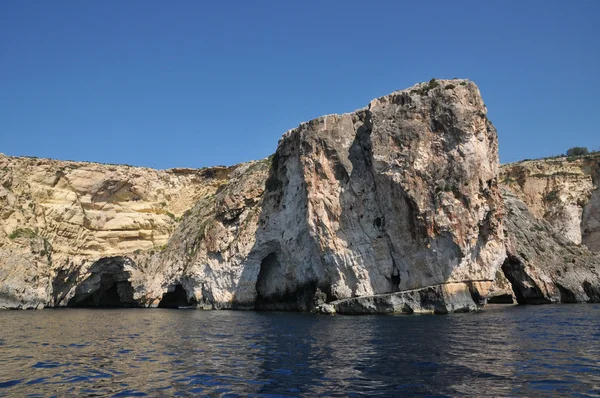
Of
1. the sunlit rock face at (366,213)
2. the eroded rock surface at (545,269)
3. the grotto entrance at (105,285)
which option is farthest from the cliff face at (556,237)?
the grotto entrance at (105,285)

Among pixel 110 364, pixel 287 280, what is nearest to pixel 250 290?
pixel 287 280

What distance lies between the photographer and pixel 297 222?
147 ft

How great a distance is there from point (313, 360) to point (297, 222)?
28.6 metres

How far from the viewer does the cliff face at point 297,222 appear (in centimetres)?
3528

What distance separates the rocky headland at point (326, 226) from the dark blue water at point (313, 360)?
36.6 ft

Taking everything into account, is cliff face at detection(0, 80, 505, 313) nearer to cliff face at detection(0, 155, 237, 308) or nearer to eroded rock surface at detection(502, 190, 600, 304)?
cliff face at detection(0, 155, 237, 308)

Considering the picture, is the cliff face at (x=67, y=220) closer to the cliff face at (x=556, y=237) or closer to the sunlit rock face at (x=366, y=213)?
the sunlit rock face at (x=366, y=213)

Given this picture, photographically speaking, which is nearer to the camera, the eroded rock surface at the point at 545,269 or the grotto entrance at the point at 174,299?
the eroded rock surface at the point at 545,269

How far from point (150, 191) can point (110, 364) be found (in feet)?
147

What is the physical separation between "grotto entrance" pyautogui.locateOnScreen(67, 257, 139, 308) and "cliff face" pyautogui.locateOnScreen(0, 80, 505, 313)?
0.65 feet

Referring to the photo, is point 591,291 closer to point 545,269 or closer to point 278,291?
point 545,269

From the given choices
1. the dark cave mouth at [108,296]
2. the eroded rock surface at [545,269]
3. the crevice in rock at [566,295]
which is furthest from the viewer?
the dark cave mouth at [108,296]

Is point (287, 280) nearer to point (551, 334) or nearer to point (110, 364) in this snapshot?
point (551, 334)

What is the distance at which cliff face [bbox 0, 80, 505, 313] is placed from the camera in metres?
35.3
